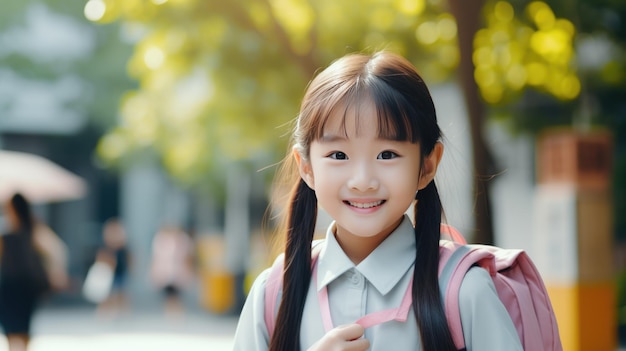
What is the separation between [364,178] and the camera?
1.97 meters

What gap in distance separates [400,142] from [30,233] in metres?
6.05

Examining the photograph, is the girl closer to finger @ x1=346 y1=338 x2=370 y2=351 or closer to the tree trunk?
finger @ x1=346 y1=338 x2=370 y2=351

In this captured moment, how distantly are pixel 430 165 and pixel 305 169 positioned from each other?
30 cm

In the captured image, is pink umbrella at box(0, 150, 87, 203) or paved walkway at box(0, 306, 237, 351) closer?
pink umbrella at box(0, 150, 87, 203)

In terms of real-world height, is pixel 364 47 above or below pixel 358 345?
above

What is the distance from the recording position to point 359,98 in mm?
2002

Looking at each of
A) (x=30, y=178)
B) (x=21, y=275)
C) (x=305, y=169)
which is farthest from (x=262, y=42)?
(x=305, y=169)

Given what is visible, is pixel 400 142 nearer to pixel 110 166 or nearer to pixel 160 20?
pixel 160 20

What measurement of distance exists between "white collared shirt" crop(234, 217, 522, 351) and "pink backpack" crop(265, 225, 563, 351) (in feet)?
0.07

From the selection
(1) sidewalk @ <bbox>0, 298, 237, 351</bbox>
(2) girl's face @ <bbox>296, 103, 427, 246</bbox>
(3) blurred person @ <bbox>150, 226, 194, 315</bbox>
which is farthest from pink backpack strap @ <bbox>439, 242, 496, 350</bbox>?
(3) blurred person @ <bbox>150, 226, 194, 315</bbox>

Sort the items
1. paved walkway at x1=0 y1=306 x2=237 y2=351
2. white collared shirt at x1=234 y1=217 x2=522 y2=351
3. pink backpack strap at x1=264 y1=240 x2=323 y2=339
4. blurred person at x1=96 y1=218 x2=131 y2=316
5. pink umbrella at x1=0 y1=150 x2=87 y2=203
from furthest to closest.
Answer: blurred person at x1=96 y1=218 x2=131 y2=316 → paved walkway at x1=0 y1=306 x2=237 y2=351 → pink umbrella at x1=0 y1=150 x2=87 y2=203 → pink backpack strap at x1=264 y1=240 x2=323 y2=339 → white collared shirt at x1=234 y1=217 x2=522 y2=351

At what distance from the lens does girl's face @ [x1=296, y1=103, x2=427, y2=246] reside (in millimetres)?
1984

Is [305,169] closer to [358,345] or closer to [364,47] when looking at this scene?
[358,345]

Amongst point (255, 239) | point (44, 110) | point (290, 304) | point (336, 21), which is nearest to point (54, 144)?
point (44, 110)
